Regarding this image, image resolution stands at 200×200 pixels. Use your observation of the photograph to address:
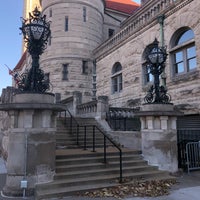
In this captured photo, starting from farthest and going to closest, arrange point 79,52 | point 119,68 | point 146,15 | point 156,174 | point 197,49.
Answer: point 79,52, point 119,68, point 146,15, point 197,49, point 156,174

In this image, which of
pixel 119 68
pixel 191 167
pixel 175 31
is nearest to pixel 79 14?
pixel 119 68

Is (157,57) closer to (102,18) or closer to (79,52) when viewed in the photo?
(79,52)

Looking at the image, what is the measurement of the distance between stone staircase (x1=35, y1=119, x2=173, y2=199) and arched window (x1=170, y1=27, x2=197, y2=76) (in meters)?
6.68

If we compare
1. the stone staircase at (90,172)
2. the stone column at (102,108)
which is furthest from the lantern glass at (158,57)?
the stone column at (102,108)

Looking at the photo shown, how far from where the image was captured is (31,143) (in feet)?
21.5

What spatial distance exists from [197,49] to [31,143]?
999 centimetres

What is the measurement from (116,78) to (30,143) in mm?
15014

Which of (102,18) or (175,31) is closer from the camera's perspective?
(175,31)

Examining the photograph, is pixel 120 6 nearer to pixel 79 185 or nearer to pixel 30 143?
pixel 30 143

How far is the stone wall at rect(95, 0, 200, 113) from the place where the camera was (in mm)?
12789

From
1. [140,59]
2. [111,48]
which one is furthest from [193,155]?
[111,48]

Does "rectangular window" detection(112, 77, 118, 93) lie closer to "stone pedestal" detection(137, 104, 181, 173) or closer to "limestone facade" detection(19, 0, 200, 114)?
"limestone facade" detection(19, 0, 200, 114)

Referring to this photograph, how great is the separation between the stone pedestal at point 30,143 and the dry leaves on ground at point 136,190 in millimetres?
1388

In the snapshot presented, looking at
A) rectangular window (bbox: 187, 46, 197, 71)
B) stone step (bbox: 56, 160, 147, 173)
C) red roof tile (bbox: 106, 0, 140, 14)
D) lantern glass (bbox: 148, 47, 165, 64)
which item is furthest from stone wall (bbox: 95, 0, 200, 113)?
red roof tile (bbox: 106, 0, 140, 14)
